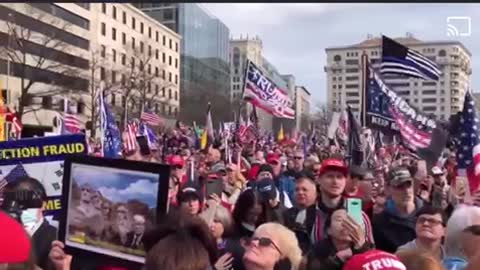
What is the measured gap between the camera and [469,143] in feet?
24.0

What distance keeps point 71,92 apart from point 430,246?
6520 cm

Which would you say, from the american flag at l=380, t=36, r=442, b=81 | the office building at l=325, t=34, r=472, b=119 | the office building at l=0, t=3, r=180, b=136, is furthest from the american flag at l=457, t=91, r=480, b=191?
the office building at l=0, t=3, r=180, b=136

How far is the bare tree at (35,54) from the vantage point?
57875 mm

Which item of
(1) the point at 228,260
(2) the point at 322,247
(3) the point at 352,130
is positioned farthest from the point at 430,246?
(3) the point at 352,130

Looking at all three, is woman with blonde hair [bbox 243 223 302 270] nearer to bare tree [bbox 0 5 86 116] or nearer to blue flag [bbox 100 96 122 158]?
blue flag [bbox 100 96 122 158]

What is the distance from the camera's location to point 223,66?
406 feet

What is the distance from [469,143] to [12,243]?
5.70 m

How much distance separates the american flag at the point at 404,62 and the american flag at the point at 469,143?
5224mm

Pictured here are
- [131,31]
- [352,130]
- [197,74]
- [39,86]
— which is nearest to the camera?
[352,130]

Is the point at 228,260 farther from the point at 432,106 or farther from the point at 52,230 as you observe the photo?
the point at 432,106

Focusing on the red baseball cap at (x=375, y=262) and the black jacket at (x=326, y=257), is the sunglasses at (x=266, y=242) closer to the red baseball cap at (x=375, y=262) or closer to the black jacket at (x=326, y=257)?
the black jacket at (x=326, y=257)

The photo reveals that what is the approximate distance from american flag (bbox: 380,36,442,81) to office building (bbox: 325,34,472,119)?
2.16 ft

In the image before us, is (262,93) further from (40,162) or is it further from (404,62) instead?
(40,162)

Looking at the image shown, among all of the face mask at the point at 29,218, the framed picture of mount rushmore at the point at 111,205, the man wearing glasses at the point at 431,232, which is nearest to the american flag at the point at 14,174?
the face mask at the point at 29,218
